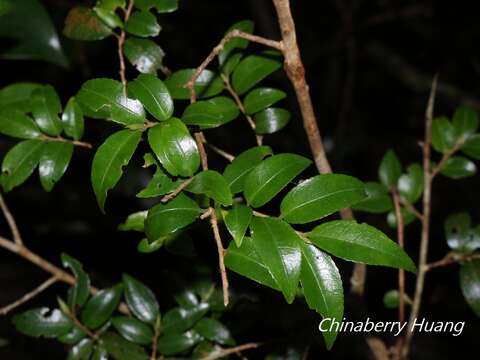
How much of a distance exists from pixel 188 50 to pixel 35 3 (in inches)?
49.2

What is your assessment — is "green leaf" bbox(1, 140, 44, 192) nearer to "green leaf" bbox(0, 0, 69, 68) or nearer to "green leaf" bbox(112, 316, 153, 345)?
"green leaf" bbox(112, 316, 153, 345)

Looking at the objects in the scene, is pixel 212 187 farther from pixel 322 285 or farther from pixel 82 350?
pixel 82 350

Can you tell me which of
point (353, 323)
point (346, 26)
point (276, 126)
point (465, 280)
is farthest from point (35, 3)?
point (346, 26)

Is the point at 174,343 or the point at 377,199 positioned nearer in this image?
the point at 174,343

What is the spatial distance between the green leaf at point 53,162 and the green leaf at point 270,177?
1.12ft

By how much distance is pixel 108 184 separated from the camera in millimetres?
773

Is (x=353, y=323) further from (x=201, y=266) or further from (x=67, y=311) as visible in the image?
(x=67, y=311)

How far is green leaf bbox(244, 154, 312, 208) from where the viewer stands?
790 mm

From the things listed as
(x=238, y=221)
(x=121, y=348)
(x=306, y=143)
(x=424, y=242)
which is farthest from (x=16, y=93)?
(x=306, y=143)

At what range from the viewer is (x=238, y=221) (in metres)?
0.73

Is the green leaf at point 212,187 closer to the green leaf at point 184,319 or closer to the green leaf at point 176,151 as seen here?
the green leaf at point 176,151

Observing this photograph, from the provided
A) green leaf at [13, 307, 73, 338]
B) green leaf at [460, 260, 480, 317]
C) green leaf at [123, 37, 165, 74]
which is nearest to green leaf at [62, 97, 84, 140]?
green leaf at [123, 37, 165, 74]

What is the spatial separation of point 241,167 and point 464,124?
66cm

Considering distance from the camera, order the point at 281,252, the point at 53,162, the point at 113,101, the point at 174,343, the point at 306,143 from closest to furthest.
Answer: the point at 281,252, the point at 113,101, the point at 53,162, the point at 174,343, the point at 306,143
